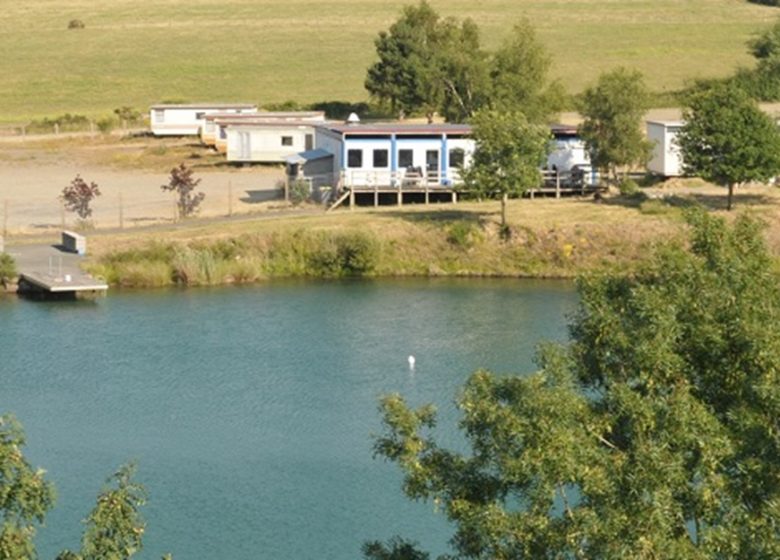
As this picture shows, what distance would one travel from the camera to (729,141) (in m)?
53.3

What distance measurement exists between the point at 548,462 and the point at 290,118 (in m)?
55.4

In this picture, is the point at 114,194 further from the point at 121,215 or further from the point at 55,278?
the point at 55,278

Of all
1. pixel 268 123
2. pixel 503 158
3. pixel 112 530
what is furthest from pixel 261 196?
pixel 112 530

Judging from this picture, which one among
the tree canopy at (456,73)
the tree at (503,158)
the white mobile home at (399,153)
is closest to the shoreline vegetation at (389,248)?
the tree at (503,158)

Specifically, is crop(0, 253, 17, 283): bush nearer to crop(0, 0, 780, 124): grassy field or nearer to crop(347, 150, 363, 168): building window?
crop(347, 150, 363, 168): building window

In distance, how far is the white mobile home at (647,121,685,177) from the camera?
59.7m

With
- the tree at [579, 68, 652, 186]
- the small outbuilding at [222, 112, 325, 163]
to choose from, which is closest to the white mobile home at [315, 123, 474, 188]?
the tree at [579, 68, 652, 186]

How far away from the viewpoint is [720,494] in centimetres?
1923

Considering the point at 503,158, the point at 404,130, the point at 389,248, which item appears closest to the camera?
the point at 389,248

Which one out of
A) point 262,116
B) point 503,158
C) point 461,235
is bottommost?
point 461,235

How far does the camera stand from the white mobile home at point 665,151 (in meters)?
59.7

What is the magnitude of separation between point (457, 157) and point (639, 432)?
40.6m

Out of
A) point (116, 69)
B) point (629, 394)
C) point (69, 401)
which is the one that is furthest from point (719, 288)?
point (116, 69)

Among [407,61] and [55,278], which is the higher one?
[407,61]
